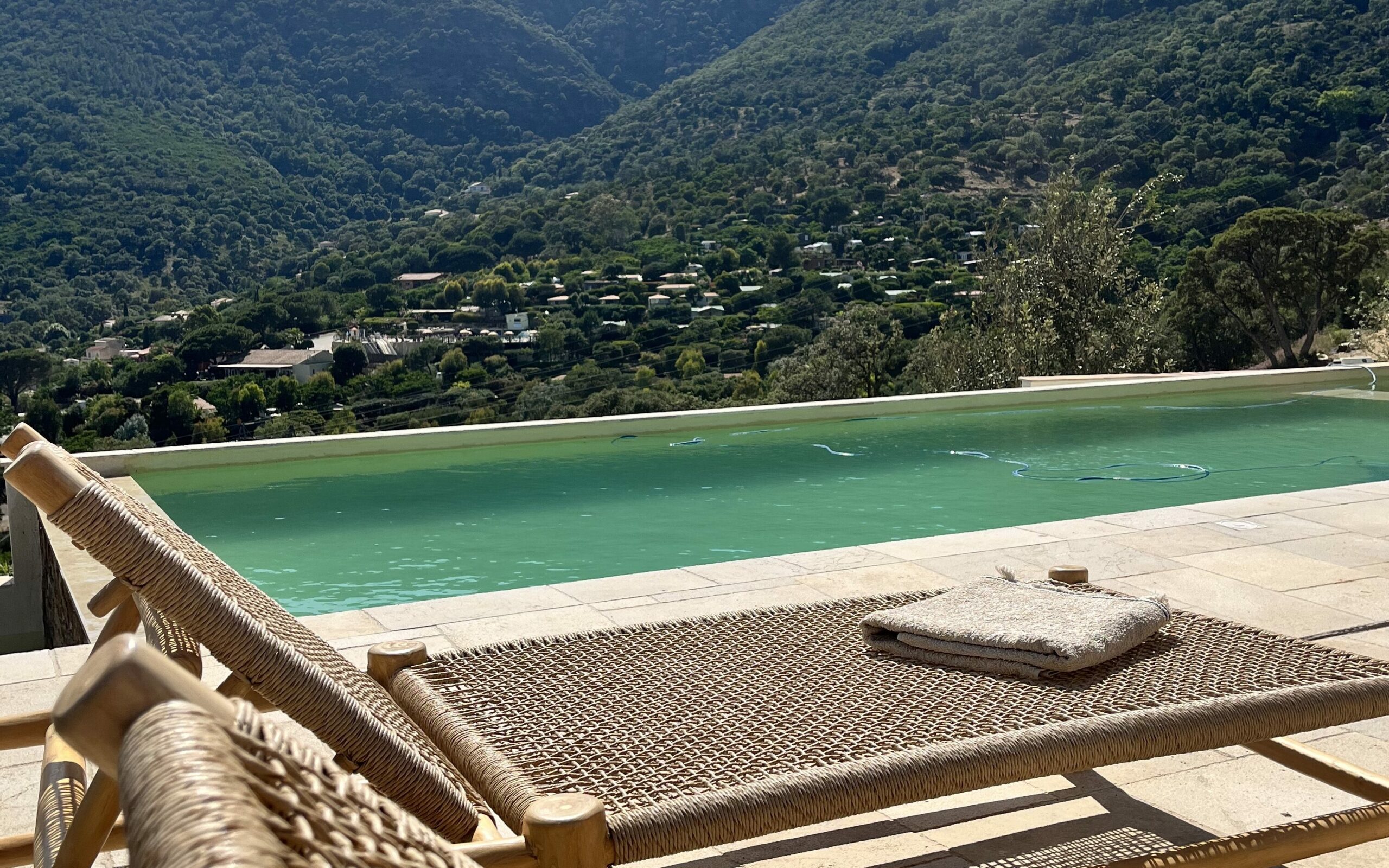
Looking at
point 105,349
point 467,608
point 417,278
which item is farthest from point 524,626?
point 417,278

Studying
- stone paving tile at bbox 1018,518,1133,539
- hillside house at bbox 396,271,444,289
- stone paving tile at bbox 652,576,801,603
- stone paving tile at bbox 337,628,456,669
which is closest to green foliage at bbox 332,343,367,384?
hillside house at bbox 396,271,444,289

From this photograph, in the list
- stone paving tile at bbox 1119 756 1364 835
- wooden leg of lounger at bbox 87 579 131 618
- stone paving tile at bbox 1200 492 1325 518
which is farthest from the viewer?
stone paving tile at bbox 1200 492 1325 518

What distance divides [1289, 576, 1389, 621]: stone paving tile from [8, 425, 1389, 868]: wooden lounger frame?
1315mm

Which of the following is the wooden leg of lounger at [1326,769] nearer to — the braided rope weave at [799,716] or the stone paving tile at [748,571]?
the braided rope weave at [799,716]

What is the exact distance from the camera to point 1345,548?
3.76 meters

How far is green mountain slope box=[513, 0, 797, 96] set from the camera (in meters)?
54.0

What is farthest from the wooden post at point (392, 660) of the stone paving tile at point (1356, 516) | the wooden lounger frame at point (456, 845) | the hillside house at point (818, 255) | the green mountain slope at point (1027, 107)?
the hillside house at point (818, 255)

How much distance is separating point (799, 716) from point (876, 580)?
6.00 feet

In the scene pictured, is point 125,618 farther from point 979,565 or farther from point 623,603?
point 979,565

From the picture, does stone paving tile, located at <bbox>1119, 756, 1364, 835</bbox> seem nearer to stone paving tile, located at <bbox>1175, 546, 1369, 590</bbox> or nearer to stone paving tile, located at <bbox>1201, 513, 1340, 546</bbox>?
stone paving tile, located at <bbox>1175, 546, 1369, 590</bbox>

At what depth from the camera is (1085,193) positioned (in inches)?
523

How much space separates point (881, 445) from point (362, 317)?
17414 mm

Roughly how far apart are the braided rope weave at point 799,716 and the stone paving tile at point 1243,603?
39.4 inches

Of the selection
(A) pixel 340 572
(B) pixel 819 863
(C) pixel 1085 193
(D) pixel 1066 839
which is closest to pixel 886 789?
(B) pixel 819 863
